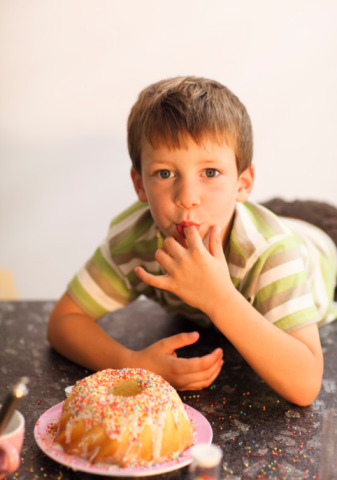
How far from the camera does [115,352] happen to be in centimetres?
115

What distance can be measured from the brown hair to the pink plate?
50 cm

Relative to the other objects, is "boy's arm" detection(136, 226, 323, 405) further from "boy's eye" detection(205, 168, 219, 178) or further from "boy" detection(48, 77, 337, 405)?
"boy's eye" detection(205, 168, 219, 178)

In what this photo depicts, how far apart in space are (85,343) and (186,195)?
365 mm

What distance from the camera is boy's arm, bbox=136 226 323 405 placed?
1.02m

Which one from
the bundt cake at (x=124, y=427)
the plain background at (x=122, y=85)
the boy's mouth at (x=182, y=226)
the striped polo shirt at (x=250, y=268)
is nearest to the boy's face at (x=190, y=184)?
the boy's mouth at (x=182, y=226)

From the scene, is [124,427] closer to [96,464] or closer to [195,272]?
[96,464]

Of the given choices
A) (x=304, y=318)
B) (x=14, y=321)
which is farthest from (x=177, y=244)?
(x=14, y=321)

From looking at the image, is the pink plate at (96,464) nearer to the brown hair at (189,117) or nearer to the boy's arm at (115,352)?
the boy's arm at (115,352)

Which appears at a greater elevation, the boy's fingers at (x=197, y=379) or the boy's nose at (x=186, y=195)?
the boy's nose at (x=186, y=195)

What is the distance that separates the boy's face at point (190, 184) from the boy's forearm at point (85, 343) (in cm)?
24

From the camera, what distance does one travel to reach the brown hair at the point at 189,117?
1.10 meters

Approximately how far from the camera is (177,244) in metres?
1.06

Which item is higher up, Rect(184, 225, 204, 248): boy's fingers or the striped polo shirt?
Rect(184, 225, 204, 248): boy's fingers

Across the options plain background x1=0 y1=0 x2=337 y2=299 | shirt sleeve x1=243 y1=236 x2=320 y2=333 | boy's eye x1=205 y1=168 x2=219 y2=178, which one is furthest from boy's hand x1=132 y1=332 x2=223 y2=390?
plain background x1=0 y1=0 x2=337 y2=299
